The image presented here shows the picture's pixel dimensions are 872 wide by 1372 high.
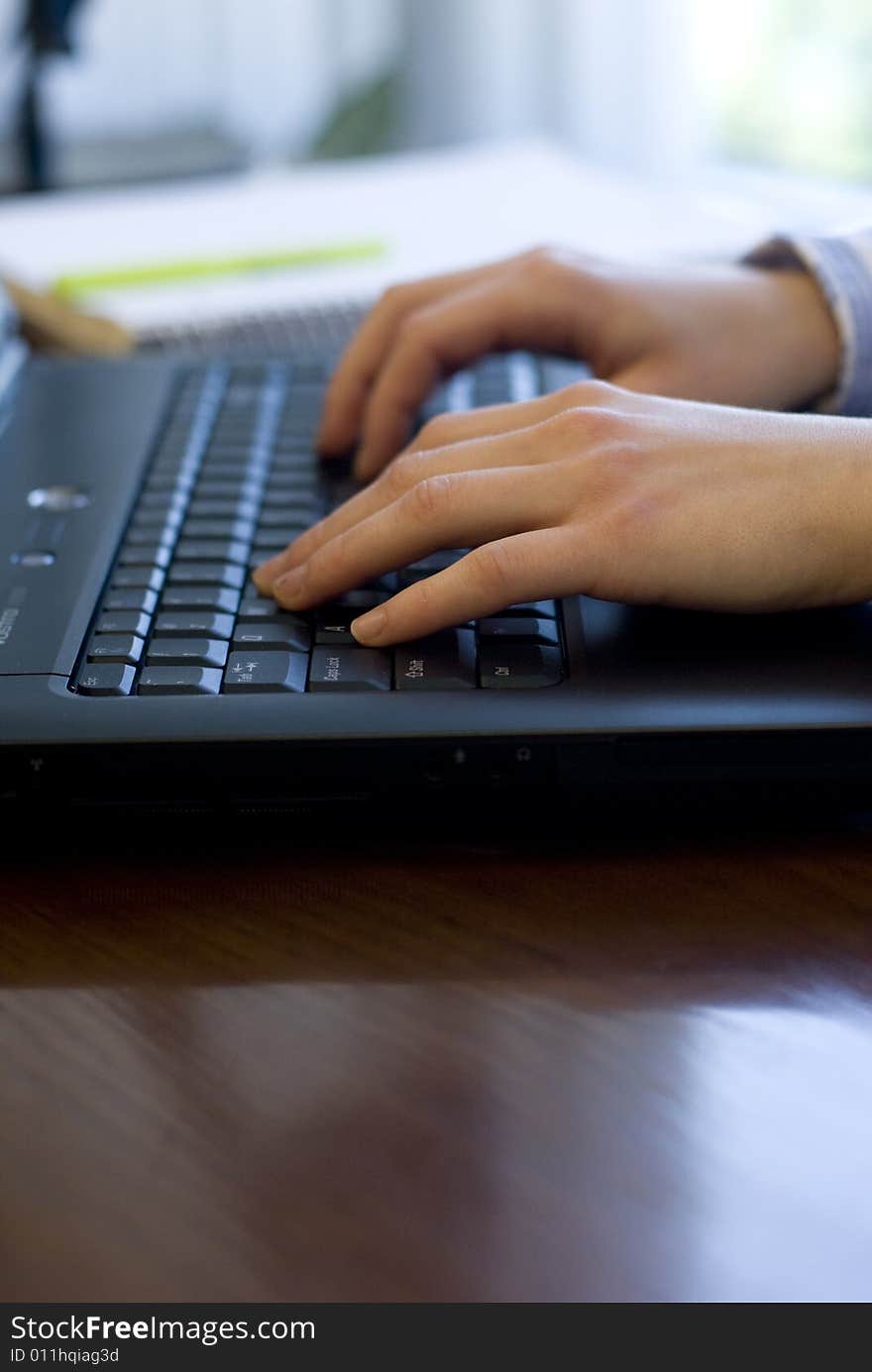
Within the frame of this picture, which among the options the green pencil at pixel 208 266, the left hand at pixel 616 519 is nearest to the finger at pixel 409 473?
the left hand at pixel 616 519

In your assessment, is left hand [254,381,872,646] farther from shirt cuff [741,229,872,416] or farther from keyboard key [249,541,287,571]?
shirt cuff [741,229,872,416]

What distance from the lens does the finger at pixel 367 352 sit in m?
0.65

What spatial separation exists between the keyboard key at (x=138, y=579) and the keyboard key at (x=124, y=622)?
0.07 ft

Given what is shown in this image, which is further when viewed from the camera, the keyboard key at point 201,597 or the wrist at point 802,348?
the wrist at point 802,348

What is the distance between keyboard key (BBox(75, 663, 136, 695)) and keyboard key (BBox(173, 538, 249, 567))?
9 centimetres

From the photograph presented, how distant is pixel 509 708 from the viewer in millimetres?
408

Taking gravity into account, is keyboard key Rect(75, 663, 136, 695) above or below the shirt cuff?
below

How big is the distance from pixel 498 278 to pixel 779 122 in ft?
3.92

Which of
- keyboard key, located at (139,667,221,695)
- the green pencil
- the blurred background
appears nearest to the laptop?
keyboard key, located at (139,667,221,695)

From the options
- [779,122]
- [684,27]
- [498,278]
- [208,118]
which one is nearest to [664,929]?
[498,278]

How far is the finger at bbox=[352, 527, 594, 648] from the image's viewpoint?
17.4 inches

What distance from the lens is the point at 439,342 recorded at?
2.15ft

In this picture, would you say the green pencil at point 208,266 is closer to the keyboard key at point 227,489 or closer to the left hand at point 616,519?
the keyboard key at point 227,489

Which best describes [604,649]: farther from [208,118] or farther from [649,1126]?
[208,118]
